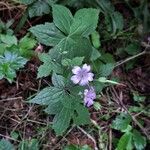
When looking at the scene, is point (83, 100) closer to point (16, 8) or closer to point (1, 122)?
point (1, 122)

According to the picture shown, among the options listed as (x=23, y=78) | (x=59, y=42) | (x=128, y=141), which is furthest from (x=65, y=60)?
(x=128, y=141)

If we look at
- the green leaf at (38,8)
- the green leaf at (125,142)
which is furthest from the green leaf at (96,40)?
the green leaf at (125,142)

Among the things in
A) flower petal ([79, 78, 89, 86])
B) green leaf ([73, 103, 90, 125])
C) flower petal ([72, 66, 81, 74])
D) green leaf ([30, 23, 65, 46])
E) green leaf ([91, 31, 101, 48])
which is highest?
green leaf ([30, 23, 65, 46])

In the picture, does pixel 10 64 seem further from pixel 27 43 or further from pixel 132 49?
pixel 132 49

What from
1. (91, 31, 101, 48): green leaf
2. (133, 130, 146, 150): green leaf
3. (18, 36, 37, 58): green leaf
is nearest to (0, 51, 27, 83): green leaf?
(18, 36, 37, 58): green leaf

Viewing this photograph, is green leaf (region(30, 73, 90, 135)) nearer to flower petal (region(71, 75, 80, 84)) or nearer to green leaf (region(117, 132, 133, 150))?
A: flower petal (region(71, 75, 80, 84))

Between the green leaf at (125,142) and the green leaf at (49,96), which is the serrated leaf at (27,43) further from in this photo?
the green leaf at (125,142)
